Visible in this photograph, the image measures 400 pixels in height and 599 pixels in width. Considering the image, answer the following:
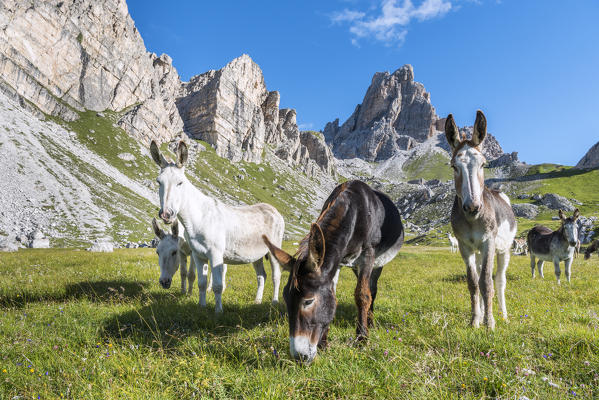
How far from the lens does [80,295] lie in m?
8.34

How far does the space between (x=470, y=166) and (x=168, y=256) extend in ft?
29.0

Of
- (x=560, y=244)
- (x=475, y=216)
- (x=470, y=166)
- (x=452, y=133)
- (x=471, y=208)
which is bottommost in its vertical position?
(x=560, y=244)

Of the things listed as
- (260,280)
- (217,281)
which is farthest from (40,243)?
(217,281)

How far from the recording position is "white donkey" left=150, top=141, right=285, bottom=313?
248 inches

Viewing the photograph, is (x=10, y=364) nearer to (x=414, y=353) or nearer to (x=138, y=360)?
(x=138, y=360)

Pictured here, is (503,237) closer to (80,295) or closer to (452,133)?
(452,133)

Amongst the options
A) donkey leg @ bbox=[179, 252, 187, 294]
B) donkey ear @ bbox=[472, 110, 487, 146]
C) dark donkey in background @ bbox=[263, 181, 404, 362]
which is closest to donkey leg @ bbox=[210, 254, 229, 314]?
donkey leg @ bbox=[179, 252, 187, 294]

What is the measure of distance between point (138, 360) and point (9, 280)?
10491mm

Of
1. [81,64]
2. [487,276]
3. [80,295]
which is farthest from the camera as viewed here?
[81,64]

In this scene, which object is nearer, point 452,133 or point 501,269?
point 452,133

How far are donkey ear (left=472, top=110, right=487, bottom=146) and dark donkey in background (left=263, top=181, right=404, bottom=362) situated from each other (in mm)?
2131

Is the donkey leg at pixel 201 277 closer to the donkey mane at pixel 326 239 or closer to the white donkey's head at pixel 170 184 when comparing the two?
the white donkey's head at pixel 170 184

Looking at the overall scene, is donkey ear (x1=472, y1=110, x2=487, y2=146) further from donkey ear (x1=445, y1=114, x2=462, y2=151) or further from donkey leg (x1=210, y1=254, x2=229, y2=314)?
donkey leg (x1=210, y1=254, x2=229, y2=314)

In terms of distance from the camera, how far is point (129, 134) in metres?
143
